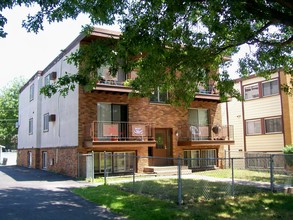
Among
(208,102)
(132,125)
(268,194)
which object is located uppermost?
(208,102)

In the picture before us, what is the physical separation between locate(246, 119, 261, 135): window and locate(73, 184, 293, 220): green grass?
17292 millimetres

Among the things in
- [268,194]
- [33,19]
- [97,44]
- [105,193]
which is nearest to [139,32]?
[97,44]

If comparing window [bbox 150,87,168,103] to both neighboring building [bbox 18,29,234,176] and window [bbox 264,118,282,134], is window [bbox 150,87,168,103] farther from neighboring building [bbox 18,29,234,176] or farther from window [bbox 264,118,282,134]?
window [bbox 264,118,282,134]

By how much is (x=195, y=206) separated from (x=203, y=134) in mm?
13375

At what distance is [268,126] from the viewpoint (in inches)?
1119

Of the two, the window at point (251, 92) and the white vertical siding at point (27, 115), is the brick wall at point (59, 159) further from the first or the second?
the window at point (251, 92)

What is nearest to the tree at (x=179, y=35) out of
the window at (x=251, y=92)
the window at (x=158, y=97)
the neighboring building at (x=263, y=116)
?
the window at (x=158, y=97)

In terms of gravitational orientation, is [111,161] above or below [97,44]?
below

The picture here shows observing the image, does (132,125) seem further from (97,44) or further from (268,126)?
(268,126)

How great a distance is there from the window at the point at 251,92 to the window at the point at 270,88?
72cm

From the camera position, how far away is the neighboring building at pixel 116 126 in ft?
64.7

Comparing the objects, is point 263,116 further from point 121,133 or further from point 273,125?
point 121,133

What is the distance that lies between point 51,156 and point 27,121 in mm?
8732

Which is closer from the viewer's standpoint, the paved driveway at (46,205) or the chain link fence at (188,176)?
the paved driveway at (46,205)
